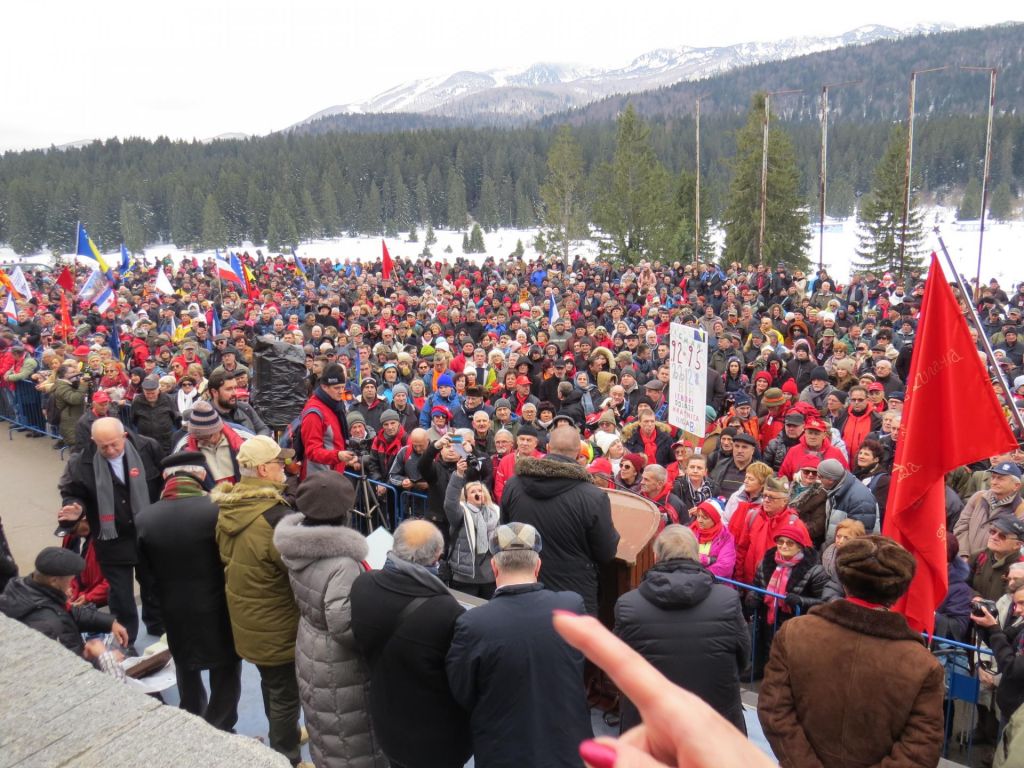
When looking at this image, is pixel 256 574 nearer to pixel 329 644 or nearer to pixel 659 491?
pixel 329 644

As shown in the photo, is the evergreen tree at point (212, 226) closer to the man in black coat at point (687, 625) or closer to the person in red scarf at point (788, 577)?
the person in red scarf at point (788, 577)

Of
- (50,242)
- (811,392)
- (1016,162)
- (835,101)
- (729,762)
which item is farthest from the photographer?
(835,101)

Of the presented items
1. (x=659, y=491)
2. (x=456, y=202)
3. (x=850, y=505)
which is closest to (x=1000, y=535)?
(x=850, y=505)

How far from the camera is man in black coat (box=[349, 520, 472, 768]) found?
300cm

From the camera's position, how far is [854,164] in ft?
270

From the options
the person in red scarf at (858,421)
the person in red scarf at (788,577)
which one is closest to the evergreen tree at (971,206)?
the person in red scarf at (858,421)

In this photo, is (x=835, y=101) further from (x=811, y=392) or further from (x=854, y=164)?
(x=811, y=392)

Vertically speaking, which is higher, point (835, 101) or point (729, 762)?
point (835, 101)

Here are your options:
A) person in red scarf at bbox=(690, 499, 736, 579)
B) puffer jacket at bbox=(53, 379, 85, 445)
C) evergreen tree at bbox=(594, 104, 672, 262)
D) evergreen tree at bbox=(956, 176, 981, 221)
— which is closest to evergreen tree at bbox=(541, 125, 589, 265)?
evergreen tree at bbox=(594, 104, 672, 262)

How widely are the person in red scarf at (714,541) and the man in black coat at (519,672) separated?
2.40 metres

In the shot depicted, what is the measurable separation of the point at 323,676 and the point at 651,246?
39030mm

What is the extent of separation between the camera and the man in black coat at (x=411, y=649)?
2996 mm

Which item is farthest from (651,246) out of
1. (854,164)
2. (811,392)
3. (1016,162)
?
(1016,162)

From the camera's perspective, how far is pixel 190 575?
12.7 feet
